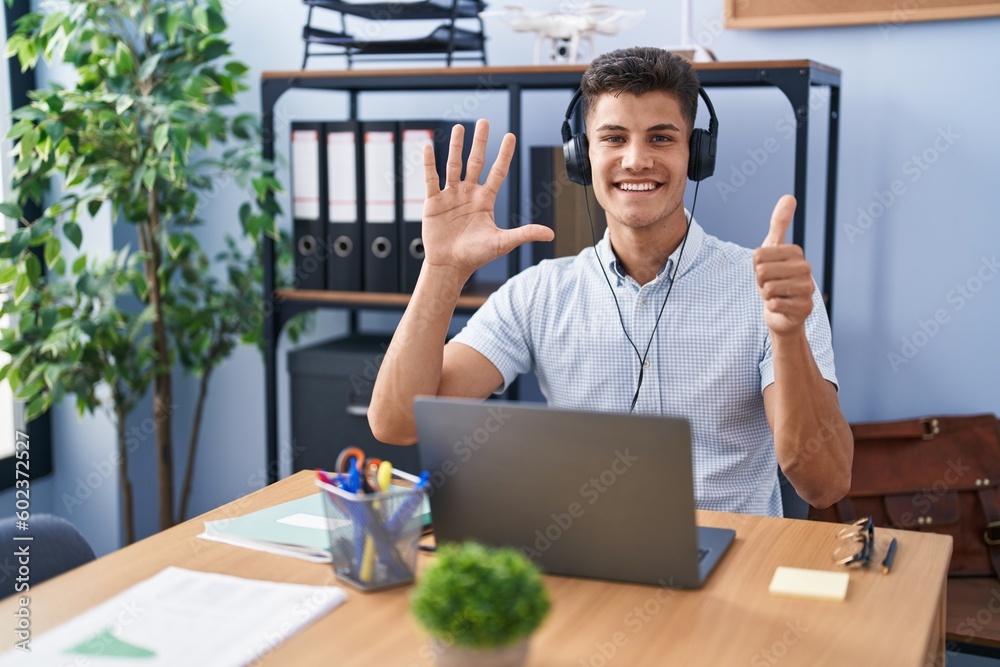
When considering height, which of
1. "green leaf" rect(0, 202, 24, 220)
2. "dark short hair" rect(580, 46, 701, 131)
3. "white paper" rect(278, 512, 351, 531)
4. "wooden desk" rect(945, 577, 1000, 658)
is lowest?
"wooden desk" rect(945, 577, 1000, 658)

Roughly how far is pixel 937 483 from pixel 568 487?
125 centimetres

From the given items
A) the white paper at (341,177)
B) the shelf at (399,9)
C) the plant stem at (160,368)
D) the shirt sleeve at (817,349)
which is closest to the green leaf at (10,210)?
the plant stem at (160,368)

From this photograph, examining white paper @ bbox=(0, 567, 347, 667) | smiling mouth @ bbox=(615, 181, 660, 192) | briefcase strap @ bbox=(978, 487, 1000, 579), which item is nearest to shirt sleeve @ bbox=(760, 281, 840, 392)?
smiling mouth @ bbox=(615, 181, 660, 192)

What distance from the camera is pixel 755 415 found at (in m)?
1.57

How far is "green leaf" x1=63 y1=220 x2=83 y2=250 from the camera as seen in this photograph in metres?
2.17

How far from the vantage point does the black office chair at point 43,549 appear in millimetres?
1130

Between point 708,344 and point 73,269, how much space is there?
1.47 m

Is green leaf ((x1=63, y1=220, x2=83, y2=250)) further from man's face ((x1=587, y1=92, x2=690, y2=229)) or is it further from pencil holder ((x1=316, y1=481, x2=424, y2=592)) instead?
pencil holder ((x1=316, y1=481, x2=424, y2=592))

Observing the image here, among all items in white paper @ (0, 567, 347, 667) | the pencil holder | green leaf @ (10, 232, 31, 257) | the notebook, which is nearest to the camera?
white paper @ (0, 567, 347, 667)

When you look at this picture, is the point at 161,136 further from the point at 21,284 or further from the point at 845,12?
the point at 845,12

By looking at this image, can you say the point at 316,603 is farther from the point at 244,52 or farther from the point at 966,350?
the point at 244,52

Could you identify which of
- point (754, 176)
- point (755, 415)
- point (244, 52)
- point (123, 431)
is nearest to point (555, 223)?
point (754, 176)

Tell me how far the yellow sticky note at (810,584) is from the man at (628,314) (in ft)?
1.20

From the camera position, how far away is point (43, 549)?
47.2 inches
